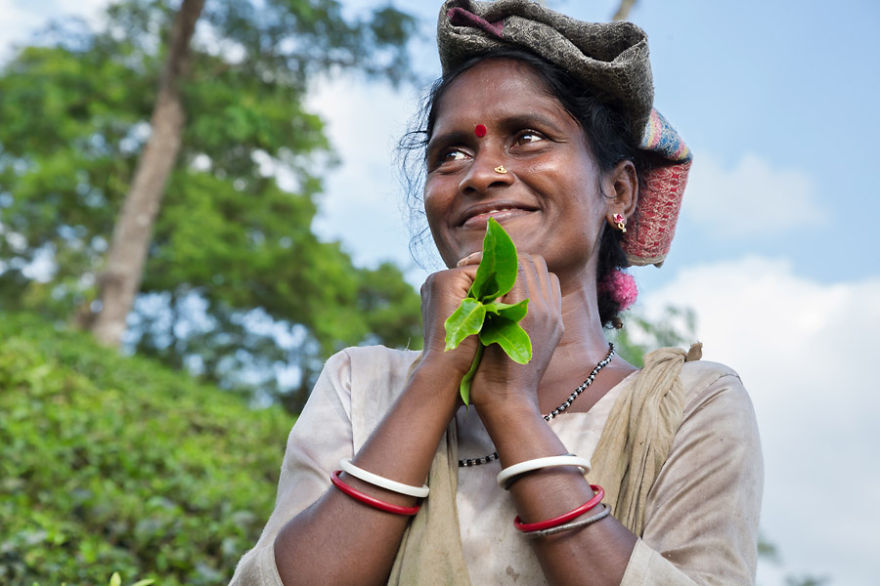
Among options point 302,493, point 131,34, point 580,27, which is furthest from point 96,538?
point 131,34

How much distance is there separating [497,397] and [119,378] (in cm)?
794

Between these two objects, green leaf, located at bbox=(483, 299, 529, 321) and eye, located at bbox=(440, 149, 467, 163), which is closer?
green leaf, located at bbox=(483, 299, 529, 321)

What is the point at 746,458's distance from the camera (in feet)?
5.24

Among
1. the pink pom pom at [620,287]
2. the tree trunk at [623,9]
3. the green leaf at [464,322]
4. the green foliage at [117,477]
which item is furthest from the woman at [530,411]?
the tree trunk at [623,9]

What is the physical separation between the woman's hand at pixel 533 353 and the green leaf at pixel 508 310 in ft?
0.23

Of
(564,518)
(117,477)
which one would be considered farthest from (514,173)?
(117,477)

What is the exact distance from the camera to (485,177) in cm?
188

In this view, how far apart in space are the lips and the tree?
11415 mm

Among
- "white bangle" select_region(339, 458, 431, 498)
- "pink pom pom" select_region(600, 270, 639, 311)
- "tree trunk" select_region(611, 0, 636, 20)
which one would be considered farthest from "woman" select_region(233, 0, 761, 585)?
"tree trunk" select_region(611, 0, 636, 20)

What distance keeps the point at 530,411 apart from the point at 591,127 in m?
0.80

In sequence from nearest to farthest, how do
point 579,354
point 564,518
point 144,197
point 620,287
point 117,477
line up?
point 564,518 < point 579,354 < point 620,287 < point 117,477 < point 144,197

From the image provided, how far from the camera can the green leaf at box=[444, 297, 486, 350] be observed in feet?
4.92

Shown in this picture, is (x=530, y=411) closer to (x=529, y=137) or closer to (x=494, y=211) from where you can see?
(x=494, y=211)

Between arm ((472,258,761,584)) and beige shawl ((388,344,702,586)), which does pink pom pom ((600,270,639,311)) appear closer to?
beige shawl ((388,344,702,586))
